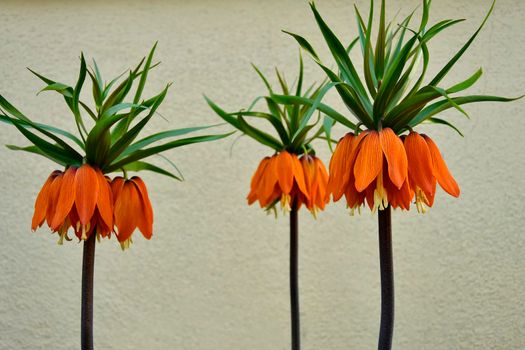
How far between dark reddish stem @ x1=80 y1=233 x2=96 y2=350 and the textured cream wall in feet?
2.52

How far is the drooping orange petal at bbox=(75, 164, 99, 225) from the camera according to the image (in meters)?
0.80

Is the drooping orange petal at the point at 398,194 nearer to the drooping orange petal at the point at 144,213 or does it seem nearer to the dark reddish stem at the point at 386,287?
the dark reddish stem at the point at 386,287

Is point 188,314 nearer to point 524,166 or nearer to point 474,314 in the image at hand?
point 474,314

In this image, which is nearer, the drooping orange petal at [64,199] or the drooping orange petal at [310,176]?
the drooping orange petal at [64,199]

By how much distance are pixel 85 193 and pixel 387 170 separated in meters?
0.45

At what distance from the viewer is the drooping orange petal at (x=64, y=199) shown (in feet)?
2.60

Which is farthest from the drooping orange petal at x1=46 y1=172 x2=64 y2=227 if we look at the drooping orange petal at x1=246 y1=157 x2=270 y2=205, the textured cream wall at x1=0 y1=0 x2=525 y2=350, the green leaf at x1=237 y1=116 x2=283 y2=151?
the textured cream wall at x1=0 y1=0 x2=525 y2=350

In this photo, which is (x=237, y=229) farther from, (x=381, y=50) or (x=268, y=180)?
(x=381, y=50)

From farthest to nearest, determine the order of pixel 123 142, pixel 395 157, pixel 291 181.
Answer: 1. pixel 291 181
2. pixel 123 142
3. pixel 395 157

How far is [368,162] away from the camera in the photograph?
2.45 feet

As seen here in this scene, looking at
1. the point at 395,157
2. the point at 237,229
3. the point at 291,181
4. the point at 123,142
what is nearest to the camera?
the point at 395,157

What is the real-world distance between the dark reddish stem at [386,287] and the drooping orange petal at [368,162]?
0.08 metres

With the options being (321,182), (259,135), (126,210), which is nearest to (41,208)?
(126,210)

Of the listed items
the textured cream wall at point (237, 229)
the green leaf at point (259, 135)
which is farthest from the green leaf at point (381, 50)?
the textured cream wall at point (237, 229)
